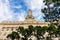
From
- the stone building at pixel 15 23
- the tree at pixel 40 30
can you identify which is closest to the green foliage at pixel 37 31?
the tree at pixel 40 30

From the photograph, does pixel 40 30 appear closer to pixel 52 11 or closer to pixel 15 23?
pixel 52 11

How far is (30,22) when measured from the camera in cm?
9725

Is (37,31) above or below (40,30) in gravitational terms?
below

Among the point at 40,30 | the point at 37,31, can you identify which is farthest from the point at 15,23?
the point at 40,30

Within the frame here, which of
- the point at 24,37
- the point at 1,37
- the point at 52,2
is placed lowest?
the point at 1,37

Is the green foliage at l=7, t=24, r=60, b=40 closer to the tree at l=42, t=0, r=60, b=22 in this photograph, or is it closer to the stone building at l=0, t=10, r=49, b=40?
the tree at l=42, t=0, r=60, b=22

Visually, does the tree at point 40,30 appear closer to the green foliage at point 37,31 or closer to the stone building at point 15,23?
the green foliage at point 37,31

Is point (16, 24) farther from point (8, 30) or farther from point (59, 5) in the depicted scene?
point (59, 5)

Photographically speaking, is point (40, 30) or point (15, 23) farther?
point (15, 23)

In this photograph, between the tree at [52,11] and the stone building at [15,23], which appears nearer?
the tree at [52,11]

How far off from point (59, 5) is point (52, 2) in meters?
1.12

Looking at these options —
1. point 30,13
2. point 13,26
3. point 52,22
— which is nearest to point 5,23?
point 13,26

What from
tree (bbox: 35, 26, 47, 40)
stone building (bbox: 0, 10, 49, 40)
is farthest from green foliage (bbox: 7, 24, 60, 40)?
stone building (bbox: 0, 10, 49, 40)

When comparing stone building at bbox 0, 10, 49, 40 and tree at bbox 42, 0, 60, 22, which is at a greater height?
tree at bbox 42, 0, 60, 22
